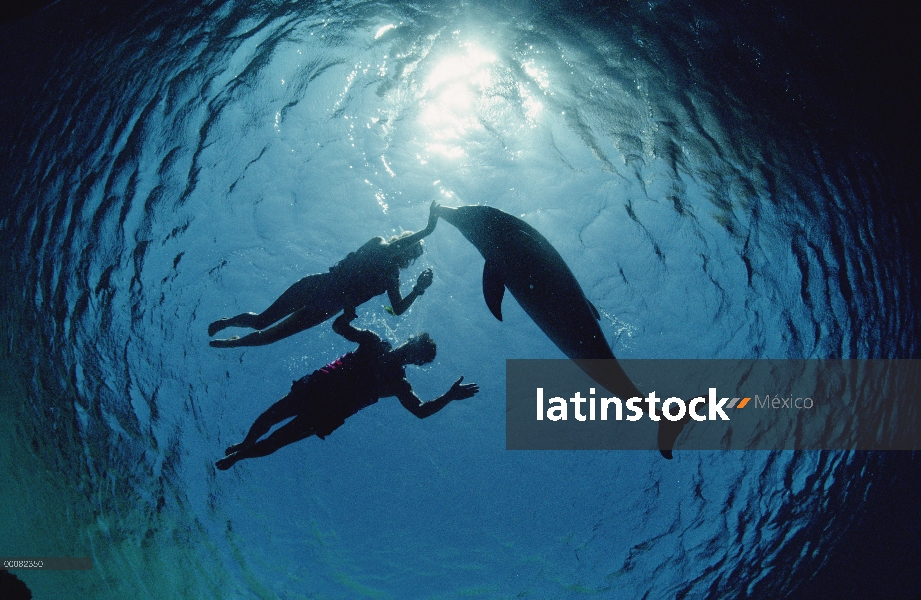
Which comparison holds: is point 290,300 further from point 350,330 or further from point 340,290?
point 350,330

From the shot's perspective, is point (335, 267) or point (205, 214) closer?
point (335, 267)

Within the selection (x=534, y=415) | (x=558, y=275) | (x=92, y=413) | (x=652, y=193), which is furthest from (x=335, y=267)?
(x=92, y=413)

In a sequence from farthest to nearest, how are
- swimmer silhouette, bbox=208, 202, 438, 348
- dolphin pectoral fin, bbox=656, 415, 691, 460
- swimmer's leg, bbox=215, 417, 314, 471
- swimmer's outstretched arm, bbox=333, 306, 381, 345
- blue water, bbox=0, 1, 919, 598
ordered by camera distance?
blue water, bbox=0, 1, 919, 598 < swimmer silhouette, bbox=208, 202, 438, 348 < swimmer's outstretched arm, bbox=333, 306, 381, 345 < swimmer's leg, bbox=215, 417, 314, 471 < dolphin pectoral fin, bbox=656, 415, 691, 460

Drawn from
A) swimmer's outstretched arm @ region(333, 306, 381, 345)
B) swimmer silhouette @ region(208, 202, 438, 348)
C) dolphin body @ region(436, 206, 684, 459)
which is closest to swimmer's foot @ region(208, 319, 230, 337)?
swimmer silhouette @ region(208, 202, 438, 348)

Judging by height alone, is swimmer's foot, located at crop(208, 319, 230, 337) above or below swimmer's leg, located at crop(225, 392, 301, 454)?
above

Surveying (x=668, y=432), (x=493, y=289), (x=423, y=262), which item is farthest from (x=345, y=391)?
(x=668, y=432)

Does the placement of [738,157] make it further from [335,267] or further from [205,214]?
[205,214]

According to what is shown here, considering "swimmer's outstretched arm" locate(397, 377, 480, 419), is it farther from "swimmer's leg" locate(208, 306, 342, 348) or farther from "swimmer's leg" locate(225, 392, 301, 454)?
"swimmer's leg" locate(208, 306, 342, 348)

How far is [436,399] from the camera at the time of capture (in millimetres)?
6102

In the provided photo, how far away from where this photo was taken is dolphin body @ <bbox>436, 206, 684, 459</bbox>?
193 inches

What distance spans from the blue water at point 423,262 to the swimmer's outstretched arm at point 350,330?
3476mm

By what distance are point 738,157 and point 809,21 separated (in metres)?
2.29

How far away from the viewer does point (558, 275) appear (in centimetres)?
512

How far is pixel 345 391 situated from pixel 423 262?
423 cm
